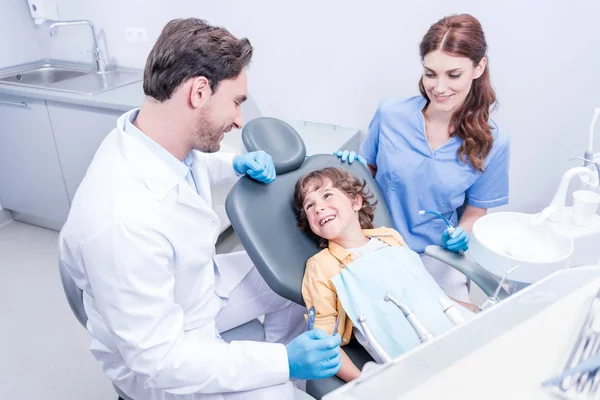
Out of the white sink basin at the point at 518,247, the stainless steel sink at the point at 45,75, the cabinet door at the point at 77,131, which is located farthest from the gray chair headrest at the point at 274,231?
the stainless steel sink at the point at 45,75

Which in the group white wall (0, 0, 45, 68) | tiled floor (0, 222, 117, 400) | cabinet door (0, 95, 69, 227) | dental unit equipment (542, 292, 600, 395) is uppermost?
white wall (0, 0, 45, 68)

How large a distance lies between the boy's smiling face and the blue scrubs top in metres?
0.27

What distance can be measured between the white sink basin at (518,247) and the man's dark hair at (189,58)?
2.22ft

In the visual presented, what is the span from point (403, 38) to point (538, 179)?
82cm

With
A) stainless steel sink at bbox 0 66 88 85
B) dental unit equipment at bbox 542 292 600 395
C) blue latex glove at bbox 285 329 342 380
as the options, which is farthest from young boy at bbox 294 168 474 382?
stainless steel sink at bbox 0 66 88 85

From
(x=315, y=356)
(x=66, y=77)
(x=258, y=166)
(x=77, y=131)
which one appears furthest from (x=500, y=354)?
(x=66, y=77)

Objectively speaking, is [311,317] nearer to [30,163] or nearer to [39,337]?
[39,337]

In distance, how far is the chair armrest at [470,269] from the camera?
1210 millimetres

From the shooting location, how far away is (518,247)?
1.12m

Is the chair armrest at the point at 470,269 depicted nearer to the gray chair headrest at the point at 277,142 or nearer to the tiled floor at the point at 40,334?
the gray chair headrest at the point at 277,142

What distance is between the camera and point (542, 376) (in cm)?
62

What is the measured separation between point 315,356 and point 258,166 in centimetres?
52

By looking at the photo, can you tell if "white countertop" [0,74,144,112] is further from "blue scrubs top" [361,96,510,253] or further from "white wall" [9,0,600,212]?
"blue scrubs top" [361,96,510,253]

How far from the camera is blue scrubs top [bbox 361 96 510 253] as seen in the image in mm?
1501
